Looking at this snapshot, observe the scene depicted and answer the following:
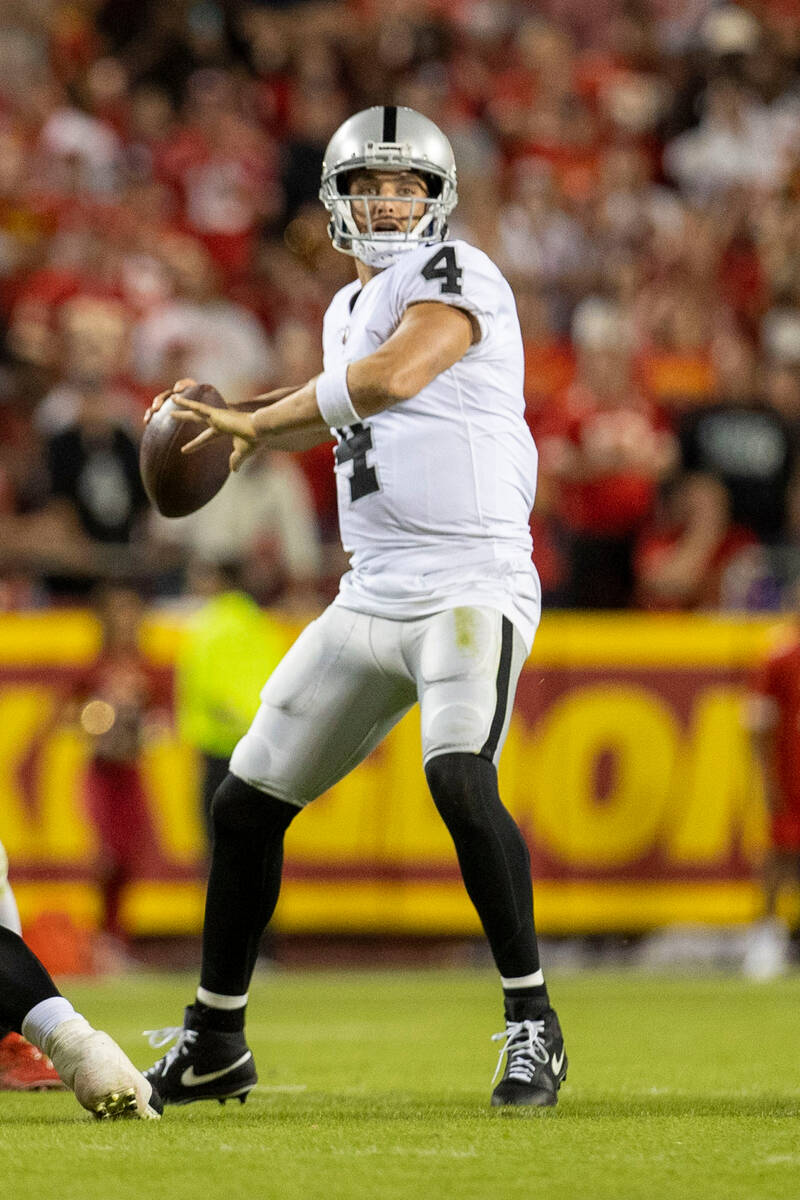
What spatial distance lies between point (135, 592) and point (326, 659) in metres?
5.54

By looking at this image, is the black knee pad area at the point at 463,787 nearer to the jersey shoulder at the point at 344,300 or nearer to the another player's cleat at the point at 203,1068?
the another player's cleat at the point at 203,1068

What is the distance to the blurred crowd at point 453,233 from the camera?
32.6 ft

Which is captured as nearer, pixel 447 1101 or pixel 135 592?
pixel 447 1101

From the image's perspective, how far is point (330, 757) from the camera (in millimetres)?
4324

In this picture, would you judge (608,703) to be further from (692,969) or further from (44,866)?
(44,866)

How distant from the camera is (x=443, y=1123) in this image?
12.8 feet

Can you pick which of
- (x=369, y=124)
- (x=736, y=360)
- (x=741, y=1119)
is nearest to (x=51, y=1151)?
(x=741, y=1119)

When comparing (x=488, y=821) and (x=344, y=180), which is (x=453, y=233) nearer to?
(x=344, y=180)

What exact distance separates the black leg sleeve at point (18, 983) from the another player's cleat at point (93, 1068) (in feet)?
0.33

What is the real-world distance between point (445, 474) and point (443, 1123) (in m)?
1.32

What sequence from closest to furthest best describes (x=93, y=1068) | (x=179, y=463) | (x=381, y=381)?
(x=93, y=1068), (x=381, y=381), (x=179, y=463)

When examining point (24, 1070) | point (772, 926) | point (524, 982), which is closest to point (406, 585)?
point (524, 982)

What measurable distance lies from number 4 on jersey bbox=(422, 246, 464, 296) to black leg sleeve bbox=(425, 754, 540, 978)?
95 cm

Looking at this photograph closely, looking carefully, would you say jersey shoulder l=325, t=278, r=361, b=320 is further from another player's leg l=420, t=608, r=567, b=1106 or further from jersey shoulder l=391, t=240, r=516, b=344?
another player's leg l=420, t=608, r=567, b=1106
